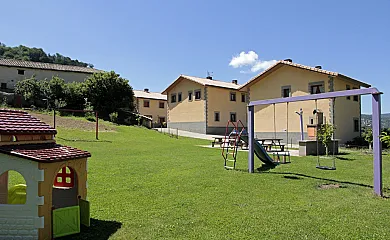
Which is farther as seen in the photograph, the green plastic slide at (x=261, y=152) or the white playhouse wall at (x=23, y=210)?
the green plastic slide at (x=261, y=152)

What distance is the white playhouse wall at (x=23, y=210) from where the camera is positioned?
3803 millimetres

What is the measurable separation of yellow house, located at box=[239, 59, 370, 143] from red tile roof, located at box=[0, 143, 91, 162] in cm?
1763

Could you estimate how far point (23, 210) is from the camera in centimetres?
384

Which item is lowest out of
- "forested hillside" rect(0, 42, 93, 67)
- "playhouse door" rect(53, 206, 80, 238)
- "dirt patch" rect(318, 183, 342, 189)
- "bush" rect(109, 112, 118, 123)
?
"dirt patch" rect(318, 183, 342, 189)

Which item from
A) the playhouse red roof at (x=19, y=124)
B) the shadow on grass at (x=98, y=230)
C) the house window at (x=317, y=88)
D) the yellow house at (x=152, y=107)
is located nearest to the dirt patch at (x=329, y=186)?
the shadow on grass at (x=98, y=230)

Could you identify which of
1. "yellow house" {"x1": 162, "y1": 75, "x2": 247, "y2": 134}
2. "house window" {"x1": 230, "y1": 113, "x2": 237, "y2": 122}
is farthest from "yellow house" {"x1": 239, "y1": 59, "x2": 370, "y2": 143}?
"house window" {"x1": 230, "y1": 113, "x2": 237, "y2": 122}

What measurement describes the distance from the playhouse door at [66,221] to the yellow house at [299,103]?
1775 cm

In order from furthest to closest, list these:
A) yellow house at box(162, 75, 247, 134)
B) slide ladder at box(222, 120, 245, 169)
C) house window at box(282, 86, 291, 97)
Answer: yellow house at box(162, 75, 247, 134) → house window at box(282, 86, 291, 97) → slide ladder at box(222, 120, 245, 169)

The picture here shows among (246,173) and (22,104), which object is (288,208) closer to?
(246,173)

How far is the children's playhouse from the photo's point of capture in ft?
12.5

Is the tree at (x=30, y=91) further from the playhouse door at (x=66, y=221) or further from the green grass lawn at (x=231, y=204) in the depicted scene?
the playhouse door at (x=66, y=221)

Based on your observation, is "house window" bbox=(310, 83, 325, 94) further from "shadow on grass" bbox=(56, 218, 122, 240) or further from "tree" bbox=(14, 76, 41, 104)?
"tree" bbox=(14, 76, 41, 104)

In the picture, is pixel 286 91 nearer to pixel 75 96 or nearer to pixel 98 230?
pixel 98 230

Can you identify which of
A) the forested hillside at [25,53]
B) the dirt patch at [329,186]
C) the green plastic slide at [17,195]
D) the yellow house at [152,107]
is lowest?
the dirt patch at [329,186]
